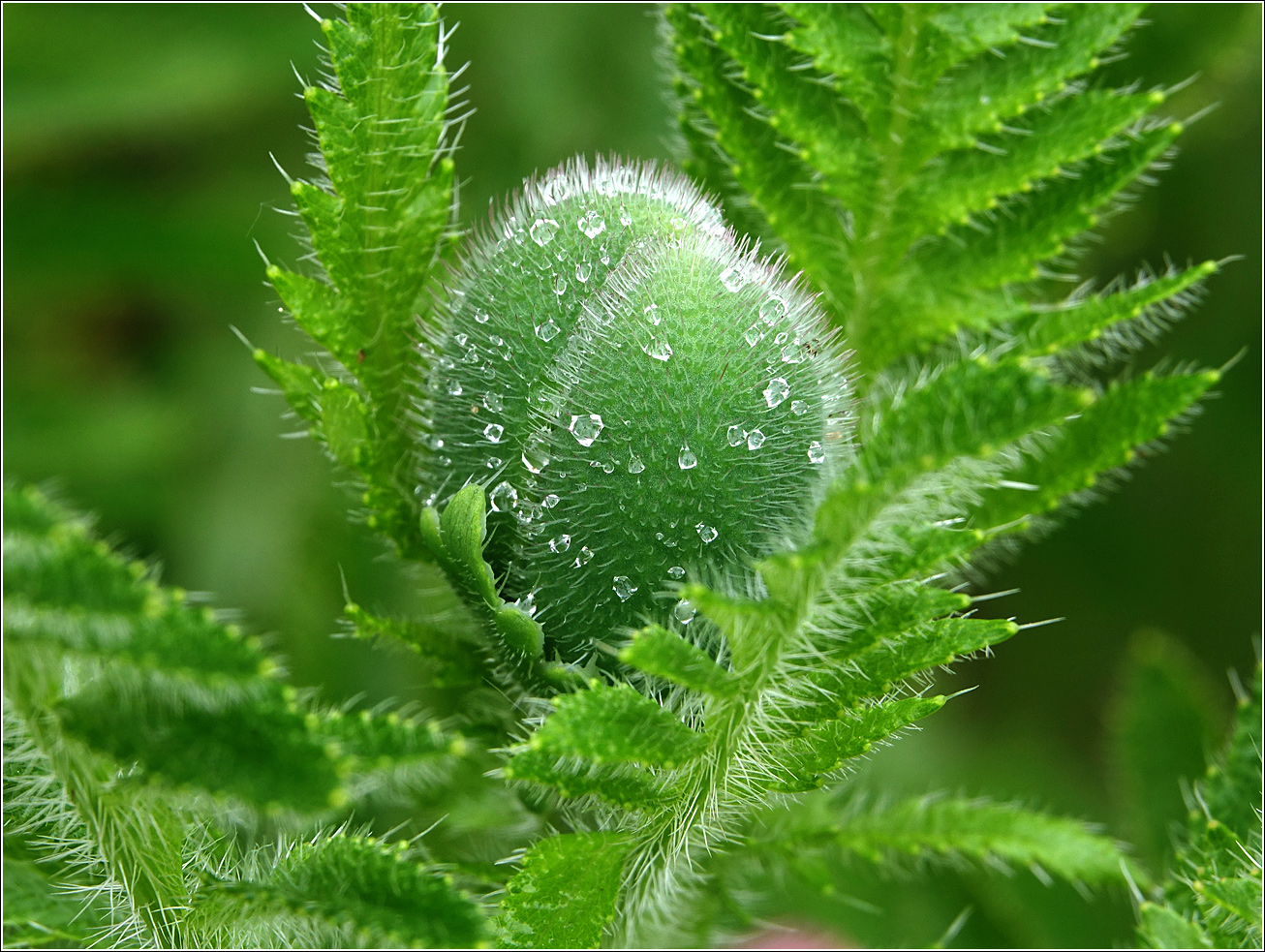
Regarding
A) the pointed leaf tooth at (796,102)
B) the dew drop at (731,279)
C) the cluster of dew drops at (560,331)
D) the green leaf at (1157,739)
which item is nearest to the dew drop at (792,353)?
the cluster of dew drops at (560,331)

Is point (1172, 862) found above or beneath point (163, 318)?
beneath

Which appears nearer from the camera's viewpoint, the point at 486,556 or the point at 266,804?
the point at 266,804

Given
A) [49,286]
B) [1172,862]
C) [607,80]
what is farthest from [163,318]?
[1172,862]

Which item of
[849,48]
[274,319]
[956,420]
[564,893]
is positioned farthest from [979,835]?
[274,319]

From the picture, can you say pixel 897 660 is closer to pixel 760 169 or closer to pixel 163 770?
pixel 163 770

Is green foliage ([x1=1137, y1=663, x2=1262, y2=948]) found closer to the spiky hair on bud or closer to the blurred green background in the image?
the spiky hair on bud

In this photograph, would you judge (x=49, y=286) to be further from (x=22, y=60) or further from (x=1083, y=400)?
(x=1083, y=400)

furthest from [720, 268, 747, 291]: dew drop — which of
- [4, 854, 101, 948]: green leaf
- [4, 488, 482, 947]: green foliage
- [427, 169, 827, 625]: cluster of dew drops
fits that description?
[4, 854, 101, 948]: green leaf
